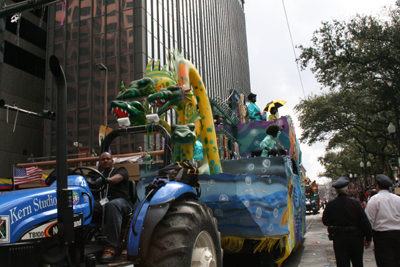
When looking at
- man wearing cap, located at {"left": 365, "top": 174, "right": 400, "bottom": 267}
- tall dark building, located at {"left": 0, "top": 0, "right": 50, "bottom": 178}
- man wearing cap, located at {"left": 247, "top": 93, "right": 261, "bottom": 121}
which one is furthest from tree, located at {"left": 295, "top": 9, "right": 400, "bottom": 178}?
tall dark building, located at {"left": 0, "top": 0, "right": 50, "bottom": 178}

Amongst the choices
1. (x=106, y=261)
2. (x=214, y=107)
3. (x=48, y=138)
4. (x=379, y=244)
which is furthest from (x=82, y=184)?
(x=48, y=138)

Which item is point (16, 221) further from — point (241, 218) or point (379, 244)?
point (379, 244)

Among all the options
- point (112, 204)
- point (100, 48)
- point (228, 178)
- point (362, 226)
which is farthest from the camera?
point (100, 48)

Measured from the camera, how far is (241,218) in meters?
5.32

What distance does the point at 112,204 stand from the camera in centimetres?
356

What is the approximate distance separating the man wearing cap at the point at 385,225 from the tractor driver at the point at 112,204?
11.4ft

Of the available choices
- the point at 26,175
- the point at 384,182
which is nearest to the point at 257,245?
the point at 384,182

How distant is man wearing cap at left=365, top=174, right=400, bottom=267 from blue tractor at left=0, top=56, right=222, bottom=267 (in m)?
2.36

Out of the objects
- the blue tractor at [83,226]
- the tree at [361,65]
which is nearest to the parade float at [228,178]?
the blue tractor at [83,226]

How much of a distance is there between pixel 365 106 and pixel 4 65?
2230 cm

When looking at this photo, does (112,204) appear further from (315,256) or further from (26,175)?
(26,175)

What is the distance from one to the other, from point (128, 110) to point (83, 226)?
107 inches

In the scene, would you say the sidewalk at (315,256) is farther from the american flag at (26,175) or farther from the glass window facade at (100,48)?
the glass window facade at (100,48)

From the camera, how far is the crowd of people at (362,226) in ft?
15.4
